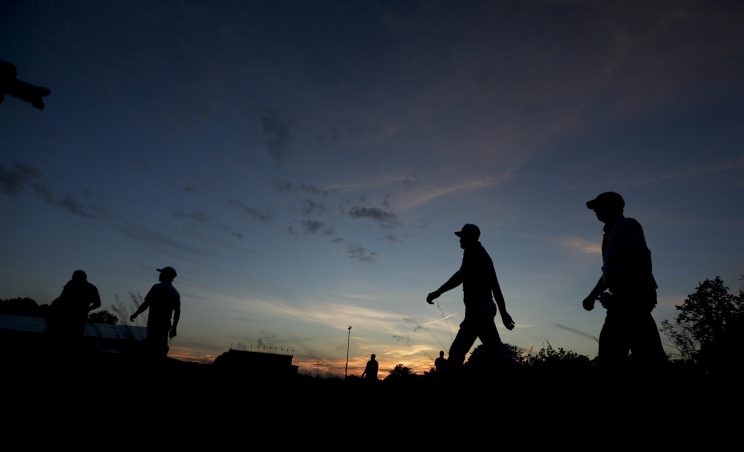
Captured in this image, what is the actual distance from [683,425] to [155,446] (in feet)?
13.6

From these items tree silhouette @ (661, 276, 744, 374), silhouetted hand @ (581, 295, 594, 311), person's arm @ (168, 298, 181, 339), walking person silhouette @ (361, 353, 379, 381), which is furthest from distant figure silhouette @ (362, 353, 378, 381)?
tree silhouette @ (661, 276, 744, 374)

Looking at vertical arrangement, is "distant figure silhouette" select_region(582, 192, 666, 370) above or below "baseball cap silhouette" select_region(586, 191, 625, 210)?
below

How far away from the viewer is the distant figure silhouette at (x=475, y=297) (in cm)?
506

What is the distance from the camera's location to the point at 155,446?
2590 millimetres

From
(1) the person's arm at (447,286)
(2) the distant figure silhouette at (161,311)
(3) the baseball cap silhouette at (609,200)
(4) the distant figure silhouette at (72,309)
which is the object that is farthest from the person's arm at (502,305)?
(4) the distant figure silhouette at (72,309)

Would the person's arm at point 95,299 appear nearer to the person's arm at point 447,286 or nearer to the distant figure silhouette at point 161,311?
the distant figure silhouette at point 161,311

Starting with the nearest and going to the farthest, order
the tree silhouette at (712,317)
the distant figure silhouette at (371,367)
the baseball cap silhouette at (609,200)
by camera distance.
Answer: the baseball cap silhouette at (609,200)
the distant figure silhouette at (371,367)
the tree silhouette at (712,317)

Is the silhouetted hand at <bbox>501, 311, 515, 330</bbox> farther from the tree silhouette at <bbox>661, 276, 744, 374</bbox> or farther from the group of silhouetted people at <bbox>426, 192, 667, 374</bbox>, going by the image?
the tree silhouette at <bbox>661, 276, 744, 374</bbox>

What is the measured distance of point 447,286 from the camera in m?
5.70

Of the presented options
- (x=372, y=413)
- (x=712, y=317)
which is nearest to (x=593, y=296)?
(x=372, y=413)

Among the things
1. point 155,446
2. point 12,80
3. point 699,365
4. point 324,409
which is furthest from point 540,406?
point 12,80

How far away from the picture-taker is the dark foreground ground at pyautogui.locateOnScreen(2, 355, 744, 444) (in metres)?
2.85

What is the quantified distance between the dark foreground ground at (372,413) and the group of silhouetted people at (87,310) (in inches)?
97.1

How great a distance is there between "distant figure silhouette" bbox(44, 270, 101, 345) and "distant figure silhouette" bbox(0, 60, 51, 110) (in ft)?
14.1
